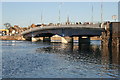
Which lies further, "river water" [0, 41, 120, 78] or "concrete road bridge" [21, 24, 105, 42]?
"concrete road bridge" [21, 24, 105, 42]

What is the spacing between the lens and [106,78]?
2227 cm

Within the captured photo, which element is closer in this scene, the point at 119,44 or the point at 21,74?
the point at 21,74

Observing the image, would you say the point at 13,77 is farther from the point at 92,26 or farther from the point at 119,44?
the point at 92,26

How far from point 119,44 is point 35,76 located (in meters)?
55.2

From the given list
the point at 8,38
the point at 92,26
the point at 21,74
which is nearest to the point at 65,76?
the point at 21,74

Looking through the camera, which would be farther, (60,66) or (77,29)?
(77,29)

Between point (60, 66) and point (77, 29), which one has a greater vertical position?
point (77, 29)

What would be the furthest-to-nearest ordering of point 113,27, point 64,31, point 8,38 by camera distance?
1. point 8,38
2. point 64,31
3. point 113,27

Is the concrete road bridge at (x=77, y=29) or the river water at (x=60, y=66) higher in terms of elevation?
the concrete road bridge at (x=77, y=29)

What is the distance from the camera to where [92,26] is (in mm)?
89562

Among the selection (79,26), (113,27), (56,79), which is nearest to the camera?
(56,79)

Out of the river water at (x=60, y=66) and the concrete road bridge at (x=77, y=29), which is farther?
the concrete road bridge at (x=77, y=29)

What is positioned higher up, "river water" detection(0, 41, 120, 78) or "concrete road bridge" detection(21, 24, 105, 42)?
"concrete road bridge" detection(21, 24, 105, 42)

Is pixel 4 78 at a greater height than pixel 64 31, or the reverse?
pixel 64 31
